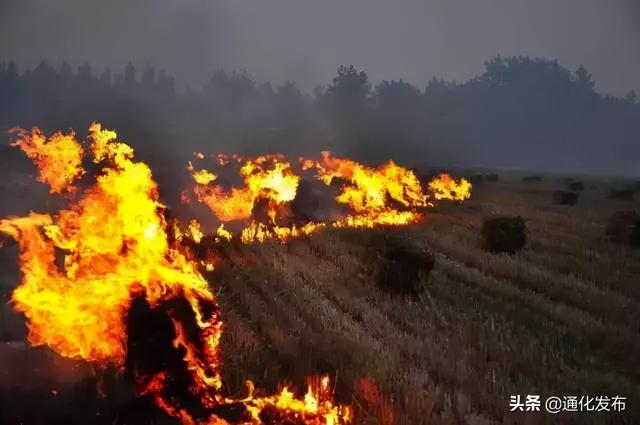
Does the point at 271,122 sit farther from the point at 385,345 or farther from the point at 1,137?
the point at 385,345

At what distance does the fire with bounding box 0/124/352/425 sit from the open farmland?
2.40 feet

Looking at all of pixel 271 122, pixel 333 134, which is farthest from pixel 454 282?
pixel 271 122

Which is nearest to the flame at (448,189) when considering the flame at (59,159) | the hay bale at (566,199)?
the hay bale at (566,199)

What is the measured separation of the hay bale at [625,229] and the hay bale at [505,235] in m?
3.60

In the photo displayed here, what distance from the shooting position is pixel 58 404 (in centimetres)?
486

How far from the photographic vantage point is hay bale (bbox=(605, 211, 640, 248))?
1521 cm

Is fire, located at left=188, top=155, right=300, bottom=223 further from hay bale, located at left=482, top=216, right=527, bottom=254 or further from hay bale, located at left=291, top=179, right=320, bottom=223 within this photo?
hay bale, located at left=482, top=216, right=527, bottom=254

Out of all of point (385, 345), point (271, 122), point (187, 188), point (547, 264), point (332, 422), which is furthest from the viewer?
point (271, 122)

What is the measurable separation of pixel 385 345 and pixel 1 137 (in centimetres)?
13721

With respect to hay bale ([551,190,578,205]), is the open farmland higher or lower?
lower

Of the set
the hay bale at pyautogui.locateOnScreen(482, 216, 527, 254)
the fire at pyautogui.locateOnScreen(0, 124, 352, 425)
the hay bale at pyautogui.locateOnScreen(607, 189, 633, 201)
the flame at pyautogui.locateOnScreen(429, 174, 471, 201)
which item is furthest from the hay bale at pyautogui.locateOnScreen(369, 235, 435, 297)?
the hay bale at pyautogui.locateOnScreen(607, 189, 633, 201)

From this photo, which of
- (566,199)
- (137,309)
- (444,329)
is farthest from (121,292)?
(566,199)

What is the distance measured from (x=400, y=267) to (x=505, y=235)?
530cm

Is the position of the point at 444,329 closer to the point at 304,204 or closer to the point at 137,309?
the point at 137,309
